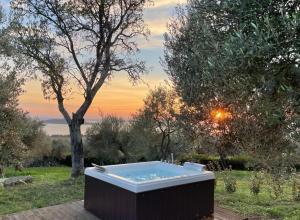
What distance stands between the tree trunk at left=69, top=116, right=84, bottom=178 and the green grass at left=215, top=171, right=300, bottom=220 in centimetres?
447

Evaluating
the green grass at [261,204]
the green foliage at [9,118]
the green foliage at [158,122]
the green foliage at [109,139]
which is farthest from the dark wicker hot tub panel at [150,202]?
the green foliage at [109,139]

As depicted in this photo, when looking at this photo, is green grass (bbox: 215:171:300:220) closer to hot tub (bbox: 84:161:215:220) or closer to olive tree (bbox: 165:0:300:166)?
hot tub (bbox: 84:161:215:220)

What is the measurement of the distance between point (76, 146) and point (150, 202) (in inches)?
213

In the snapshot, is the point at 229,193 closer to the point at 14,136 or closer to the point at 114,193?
the point at 114,193

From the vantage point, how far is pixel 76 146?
10.5 metres

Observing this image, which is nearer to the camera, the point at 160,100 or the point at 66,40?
the point at 66,40

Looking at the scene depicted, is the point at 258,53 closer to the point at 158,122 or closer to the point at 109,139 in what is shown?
the point at 158,122

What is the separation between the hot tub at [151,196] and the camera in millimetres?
5613

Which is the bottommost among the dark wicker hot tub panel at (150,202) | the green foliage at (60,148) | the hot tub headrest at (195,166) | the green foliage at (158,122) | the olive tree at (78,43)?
the green foliage at (60,148)

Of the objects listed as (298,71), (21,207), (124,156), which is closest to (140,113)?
(124,156)

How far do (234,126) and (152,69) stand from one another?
183 inches

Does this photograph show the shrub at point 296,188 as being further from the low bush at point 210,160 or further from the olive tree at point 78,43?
the olive tree at point 78,43

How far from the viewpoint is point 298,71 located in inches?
111

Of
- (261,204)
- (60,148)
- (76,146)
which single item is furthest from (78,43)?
(60,148)
